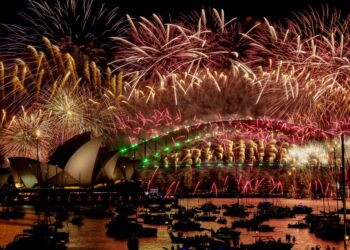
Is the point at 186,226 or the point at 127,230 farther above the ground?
the point at 186,226

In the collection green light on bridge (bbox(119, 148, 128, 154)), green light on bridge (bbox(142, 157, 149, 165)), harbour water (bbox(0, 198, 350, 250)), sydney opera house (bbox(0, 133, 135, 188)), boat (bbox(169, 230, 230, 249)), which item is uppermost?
green light on bridge (bbox(119, 148, 128, 154))

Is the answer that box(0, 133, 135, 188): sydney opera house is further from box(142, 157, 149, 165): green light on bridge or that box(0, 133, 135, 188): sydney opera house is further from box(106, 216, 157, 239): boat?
box(142, 157, 149, 165): green light on bridge

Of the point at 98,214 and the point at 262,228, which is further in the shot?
the point at 98,214

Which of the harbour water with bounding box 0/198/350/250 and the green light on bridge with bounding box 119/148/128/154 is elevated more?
the green light on bridge with bounding box 119/148/128/154

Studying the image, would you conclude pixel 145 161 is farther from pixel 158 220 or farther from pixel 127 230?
pixel 127 230

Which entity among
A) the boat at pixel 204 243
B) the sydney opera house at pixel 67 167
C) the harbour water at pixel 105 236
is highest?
the sydney opera house at pixel 67 167

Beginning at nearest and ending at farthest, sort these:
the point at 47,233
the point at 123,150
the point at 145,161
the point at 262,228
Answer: the point at 47,233, the point at 262,228, the point at 123,150, the point at 145,161

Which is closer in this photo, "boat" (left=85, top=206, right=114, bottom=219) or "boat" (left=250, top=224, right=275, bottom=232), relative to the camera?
"boat" (left=250, top=224, right=275, bottom=232)

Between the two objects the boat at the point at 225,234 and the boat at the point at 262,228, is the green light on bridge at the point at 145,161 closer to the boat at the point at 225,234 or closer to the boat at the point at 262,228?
the boat at the point at 262,228

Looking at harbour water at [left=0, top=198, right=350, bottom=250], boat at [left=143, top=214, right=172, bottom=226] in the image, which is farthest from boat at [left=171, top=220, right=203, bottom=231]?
boat at [left=143, top=214, right=172, bottom=226]

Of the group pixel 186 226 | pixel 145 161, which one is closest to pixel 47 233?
pixel 186 226

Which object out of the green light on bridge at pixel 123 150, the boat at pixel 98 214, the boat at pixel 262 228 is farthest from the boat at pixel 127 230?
the green light on bridge at pixel 123 150

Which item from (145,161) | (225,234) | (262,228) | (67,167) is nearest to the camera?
(225,234)
